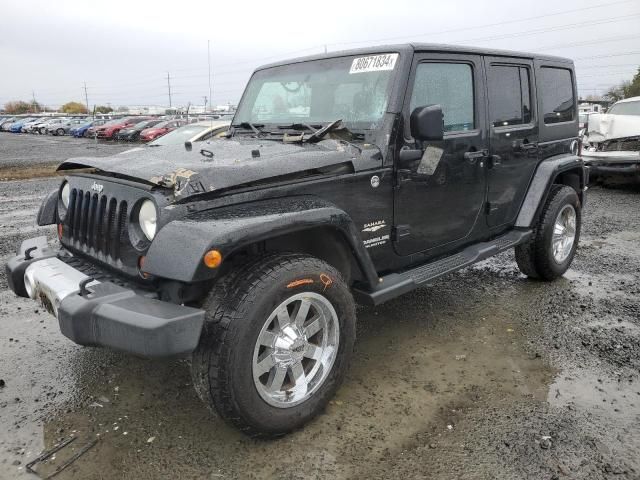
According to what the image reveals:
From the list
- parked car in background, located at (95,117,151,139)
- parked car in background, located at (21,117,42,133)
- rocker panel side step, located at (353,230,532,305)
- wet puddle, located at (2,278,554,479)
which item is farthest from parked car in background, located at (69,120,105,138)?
rocker panel side step, located at (353,230,532,305)

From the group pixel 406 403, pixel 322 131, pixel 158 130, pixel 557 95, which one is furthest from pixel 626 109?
Answer: pixel 158 130

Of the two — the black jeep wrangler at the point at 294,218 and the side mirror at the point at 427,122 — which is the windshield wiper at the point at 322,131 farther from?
the side mirror at the point at 427,122

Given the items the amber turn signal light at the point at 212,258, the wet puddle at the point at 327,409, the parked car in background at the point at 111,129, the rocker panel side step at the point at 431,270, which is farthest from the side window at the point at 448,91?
the parked car in background at the point at 111,129

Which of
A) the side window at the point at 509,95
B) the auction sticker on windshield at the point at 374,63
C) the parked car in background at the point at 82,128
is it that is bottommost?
the parked car in background at the point at 82,128

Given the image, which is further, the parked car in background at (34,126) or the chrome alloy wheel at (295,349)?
the parked car in background at (34,126)

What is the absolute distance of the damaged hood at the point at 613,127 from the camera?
33.9ft

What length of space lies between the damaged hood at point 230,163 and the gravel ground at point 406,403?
1315 mm

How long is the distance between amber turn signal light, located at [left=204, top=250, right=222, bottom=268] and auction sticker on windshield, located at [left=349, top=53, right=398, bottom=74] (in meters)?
1.82

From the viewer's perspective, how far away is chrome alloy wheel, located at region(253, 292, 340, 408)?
103 inches

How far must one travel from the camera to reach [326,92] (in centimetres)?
362

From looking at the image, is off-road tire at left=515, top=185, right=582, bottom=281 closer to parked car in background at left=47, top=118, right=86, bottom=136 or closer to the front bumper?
the front bumper

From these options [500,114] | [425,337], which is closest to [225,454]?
[425,337]

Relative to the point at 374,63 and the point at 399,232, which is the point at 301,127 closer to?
the point at 374,63

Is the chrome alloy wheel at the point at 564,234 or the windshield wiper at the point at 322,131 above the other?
the windshield wiper at the point at 322,131
